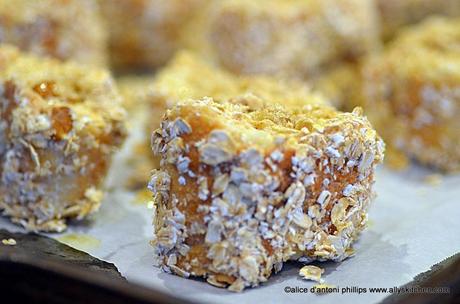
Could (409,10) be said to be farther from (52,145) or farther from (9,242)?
(9,242)

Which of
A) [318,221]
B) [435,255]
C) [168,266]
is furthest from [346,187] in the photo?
[168,266]

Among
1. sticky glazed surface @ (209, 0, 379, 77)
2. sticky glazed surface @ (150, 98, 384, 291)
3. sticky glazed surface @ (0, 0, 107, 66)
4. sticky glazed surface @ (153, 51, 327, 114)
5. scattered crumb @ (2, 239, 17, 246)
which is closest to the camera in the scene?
sticky glazed surface @ (150, 98, 384, 291)

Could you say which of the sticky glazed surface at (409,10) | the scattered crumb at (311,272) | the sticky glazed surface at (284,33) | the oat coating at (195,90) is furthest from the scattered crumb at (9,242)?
the sticky glazed surface at (409,10)

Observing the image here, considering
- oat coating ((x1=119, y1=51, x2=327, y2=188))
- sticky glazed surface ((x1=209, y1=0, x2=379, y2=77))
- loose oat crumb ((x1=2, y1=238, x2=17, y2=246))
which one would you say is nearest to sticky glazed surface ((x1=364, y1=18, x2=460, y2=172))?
sticky glazed surface ((x1=209, y1=0, x2=379, y2=77))

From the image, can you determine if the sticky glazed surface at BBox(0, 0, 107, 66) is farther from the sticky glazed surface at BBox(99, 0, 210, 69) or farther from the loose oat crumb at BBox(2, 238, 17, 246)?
the loose oat crumb at BBox(2, 238, 17, 246)

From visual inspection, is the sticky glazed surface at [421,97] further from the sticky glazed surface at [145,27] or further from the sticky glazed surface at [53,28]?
the sticky glazed surface at [53,28]
